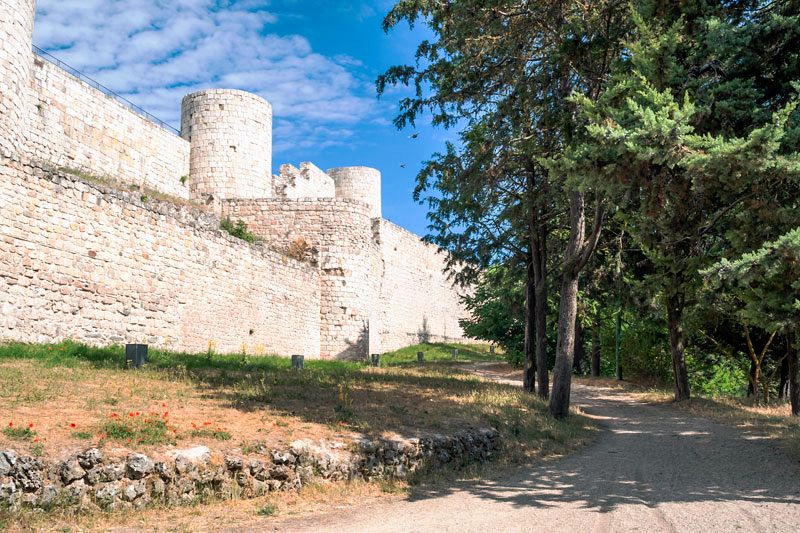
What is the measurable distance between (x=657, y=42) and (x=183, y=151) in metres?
21.6

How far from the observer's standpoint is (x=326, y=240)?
1027 inches

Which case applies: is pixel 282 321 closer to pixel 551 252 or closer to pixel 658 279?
pixel 551 252

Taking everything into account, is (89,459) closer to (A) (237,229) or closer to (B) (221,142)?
(A) (237,229)

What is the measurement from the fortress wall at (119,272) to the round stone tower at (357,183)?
2014 cm

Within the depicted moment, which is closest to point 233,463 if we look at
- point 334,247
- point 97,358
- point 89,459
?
point 89,459

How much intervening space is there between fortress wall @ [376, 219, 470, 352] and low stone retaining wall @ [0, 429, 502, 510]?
2579 cm

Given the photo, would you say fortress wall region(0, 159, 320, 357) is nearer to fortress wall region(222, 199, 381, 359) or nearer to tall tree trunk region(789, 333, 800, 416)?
fortress wall region(222, 199, 381, 359)

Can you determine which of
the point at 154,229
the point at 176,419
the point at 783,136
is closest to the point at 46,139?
the point at 154,229

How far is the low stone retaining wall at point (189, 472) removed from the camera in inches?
234

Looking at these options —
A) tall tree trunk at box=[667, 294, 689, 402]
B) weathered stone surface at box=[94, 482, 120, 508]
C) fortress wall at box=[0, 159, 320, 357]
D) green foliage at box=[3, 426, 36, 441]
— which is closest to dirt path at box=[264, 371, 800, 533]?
weathered stone surface at box=[94, 482, 120, 508]

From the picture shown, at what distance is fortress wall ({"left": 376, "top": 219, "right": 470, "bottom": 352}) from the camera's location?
35938 millimetres

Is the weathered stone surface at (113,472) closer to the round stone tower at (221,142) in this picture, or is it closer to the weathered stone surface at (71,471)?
the weathered stone surface at (71,471)

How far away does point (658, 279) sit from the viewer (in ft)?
50.4

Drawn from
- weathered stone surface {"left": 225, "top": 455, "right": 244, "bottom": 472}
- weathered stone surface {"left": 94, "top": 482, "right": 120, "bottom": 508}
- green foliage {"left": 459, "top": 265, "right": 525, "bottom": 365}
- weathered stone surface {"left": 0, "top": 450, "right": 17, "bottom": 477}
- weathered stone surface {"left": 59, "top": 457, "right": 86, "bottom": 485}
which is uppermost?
green foliage {"left": 459, "top": 265, "right": 525, "bottom": 365}
